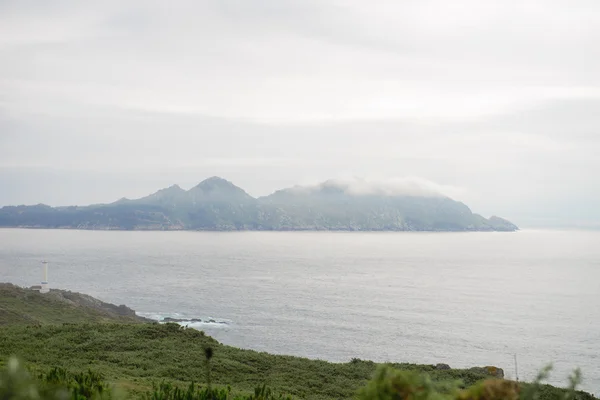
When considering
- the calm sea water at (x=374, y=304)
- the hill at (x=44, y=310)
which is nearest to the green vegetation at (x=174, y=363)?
the hill at (x=44, y=310)

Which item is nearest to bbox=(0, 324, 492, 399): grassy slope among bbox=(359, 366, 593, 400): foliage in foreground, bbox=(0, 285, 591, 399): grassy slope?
bbox=(0, 285, 591, 399): grassy slope

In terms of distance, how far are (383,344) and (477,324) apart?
76.1 feet

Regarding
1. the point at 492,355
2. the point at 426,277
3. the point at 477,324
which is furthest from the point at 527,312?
the point at 426,277

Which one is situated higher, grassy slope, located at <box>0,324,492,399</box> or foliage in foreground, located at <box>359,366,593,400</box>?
foliage in foreground, located at <box>359,366,593,400</box>

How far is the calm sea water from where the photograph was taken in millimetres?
66688

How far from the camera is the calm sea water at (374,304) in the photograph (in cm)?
6669

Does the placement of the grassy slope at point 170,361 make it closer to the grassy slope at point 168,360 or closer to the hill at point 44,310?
the grassy slope at point 168,360

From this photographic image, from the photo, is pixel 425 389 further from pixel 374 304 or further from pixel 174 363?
pixel 374 304

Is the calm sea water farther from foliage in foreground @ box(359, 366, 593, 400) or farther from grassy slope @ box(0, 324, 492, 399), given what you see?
foliage in foreground @ box(359, 366, 593, 400)

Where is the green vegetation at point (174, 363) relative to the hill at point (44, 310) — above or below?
above

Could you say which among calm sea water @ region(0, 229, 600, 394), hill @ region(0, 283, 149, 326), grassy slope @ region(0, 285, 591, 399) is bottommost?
calm sea water @ region(0, 229, 600, 394)

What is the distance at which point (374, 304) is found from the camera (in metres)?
99.8

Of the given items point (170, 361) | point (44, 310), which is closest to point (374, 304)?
point (44, 310)

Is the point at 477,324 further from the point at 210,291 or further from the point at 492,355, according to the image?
the point at 210,291
